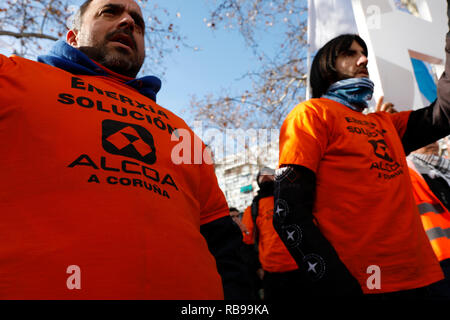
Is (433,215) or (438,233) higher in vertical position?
(433,215)

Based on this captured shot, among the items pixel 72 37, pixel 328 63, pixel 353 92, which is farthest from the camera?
pixel 328 63

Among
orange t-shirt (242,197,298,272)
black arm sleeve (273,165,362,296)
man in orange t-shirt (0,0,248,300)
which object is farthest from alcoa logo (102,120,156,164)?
orange t-shirt (242,197,298,272)

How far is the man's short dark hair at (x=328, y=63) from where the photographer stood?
7.74 ft

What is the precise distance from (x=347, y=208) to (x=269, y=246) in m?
3.25

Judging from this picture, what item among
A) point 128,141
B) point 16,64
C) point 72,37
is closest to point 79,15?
point 72,37

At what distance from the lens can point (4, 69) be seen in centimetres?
113

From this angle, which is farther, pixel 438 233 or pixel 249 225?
pixel 249 225

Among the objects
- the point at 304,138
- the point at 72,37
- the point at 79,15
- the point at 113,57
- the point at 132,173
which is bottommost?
the point at 132,173

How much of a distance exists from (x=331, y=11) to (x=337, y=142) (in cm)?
400

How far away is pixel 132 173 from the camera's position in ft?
3.61

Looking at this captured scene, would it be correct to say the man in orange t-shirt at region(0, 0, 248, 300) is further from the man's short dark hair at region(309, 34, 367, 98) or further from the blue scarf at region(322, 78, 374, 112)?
the man's short dark hair at region(309, 34, 367, 98)

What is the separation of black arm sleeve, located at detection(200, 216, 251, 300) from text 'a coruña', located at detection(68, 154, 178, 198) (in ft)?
1.26

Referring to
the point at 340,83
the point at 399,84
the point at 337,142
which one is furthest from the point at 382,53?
the point at 337,142

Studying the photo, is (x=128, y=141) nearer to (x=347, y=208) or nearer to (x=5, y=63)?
(x=5, y=63)
